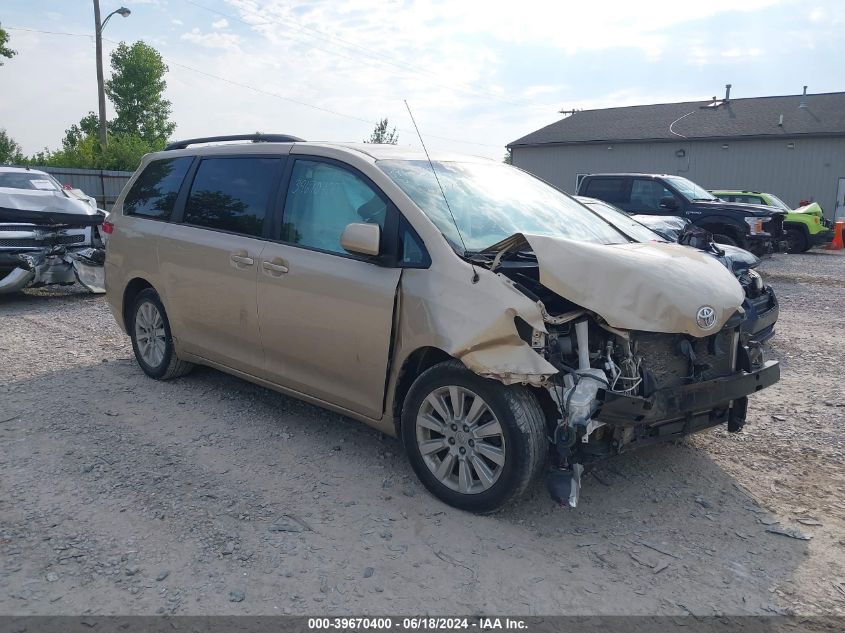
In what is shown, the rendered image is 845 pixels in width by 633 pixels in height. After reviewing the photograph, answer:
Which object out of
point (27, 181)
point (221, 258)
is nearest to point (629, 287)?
point (221, 258)

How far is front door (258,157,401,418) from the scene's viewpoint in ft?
13.4

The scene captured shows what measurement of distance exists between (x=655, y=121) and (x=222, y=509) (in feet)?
104

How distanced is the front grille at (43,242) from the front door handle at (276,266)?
21.0ft

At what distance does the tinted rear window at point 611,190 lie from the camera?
14.3 m

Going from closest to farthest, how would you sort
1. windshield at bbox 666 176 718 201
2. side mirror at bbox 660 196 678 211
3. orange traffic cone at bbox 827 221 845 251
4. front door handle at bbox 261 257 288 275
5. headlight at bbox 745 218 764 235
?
front door handle at bbox 261 257 288 275, side mirror at bbox 660 196 678 211, headlight at bbox 745 218 764 235, windshield at bbox 666 176 718 201, orange traffic cone at bbox 827 221 845 251

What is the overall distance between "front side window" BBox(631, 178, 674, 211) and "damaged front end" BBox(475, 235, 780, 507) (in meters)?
10.8

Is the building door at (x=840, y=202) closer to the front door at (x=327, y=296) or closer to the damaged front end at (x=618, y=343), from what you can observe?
the damaged front end at (x=618, y=343)

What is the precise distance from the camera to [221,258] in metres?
4.98

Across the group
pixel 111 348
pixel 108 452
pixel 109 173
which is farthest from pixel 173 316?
pixel 109 173

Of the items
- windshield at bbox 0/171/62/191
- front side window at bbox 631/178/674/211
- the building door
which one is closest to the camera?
windshield at bbox 0/171/62/191

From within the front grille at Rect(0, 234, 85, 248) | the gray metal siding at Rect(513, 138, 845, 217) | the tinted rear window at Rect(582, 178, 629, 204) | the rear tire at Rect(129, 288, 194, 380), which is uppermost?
the gray metal siding at Rect(513, 138, 845, 217)

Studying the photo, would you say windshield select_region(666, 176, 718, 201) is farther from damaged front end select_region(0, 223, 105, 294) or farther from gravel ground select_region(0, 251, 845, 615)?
damaged front end select_region(0, 223, 105, 294)

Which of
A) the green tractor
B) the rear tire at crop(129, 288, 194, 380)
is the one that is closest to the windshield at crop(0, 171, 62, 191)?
the rear tire at crop(129, 288, 194, 380)

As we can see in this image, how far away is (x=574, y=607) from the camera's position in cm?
303
